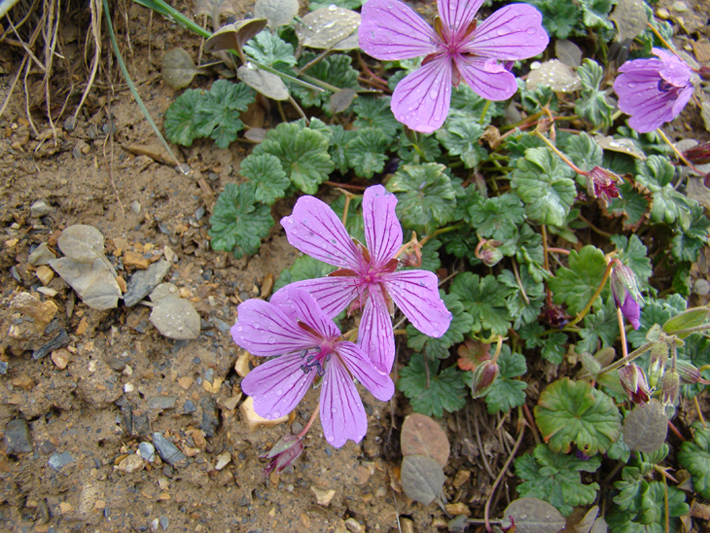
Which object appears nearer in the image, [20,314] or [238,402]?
[20,314]

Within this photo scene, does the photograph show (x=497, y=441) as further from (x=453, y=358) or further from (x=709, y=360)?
(x=709, y=360)

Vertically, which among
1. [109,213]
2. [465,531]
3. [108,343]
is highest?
[109,213]

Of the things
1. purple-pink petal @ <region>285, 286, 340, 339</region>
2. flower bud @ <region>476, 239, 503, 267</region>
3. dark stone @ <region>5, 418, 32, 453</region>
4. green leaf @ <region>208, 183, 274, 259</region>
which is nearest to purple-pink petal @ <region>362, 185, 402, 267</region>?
purple-pink petal @ <region>285, 286, 340, 339</region>

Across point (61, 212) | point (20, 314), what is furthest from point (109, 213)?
point (20, 314)

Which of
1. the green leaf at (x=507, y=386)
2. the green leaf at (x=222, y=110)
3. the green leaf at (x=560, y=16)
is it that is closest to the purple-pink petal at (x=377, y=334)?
the green leaf at (x=507, y=386)

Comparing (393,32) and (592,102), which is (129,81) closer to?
(393,32)

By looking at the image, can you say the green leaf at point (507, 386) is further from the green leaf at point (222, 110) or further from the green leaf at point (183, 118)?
the green leaf at point (183, 118)

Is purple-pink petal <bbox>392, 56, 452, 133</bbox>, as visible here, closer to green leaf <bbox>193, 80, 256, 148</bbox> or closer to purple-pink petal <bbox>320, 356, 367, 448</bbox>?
green leaf <bbox>193, 80, 256, 148</bbox>
